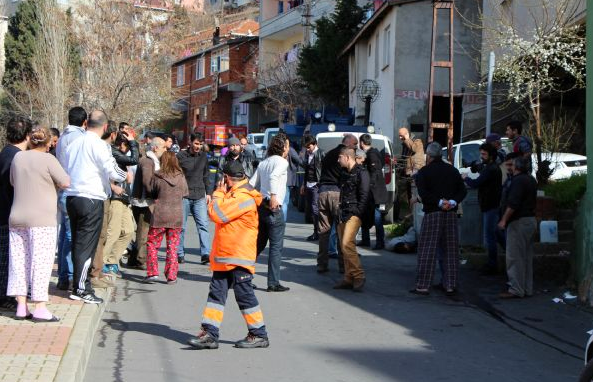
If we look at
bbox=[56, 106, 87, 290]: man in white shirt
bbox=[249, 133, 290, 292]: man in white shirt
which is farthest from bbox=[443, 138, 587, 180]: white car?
bbox=[56, 106, 87, 290]: man in white shirt

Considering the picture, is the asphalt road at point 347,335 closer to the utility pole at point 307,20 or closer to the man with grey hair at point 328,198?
the man with grey hair at point 328,198

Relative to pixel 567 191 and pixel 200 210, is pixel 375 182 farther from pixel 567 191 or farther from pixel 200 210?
pixel 567 191

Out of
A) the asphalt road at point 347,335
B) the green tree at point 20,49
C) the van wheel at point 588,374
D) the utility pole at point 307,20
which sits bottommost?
the asphalt road at point 347,335

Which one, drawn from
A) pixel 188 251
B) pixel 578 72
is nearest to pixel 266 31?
pixel 578 72

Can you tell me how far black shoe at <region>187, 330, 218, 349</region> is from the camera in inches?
307

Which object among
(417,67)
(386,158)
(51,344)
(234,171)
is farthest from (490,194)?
(417,67)

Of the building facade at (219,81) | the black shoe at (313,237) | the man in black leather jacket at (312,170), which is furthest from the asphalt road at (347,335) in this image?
the building facade at (219,81)

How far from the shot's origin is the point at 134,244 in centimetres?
1288

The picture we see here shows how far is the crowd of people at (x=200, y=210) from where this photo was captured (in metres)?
8.02

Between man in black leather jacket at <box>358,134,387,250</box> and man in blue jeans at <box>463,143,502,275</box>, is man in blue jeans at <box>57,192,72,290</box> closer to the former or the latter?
man in black leather jacket at <box>358,134,387,250</box>

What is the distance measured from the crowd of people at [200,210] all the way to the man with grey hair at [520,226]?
0.01 metres

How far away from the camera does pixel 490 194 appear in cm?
1251

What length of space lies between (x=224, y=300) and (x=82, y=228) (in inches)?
83.3

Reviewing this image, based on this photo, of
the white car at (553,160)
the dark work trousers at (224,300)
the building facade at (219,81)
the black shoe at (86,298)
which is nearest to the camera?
the dark work trousers at (224,300)
